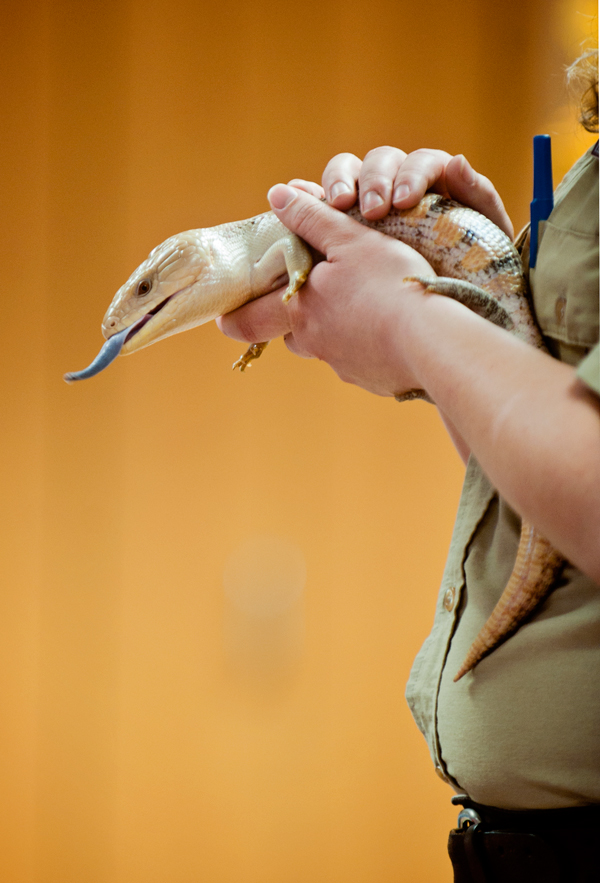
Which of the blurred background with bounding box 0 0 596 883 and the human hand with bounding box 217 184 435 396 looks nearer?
the human hand with bounding box 217 184 435 396

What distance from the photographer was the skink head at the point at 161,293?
1.13 meters

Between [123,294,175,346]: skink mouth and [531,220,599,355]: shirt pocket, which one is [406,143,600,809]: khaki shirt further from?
[123,294,175,346]: skink mouth

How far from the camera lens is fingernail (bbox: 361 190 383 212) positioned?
930 millimetres

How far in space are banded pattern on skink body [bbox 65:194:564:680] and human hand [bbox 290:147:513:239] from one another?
1.3 inches

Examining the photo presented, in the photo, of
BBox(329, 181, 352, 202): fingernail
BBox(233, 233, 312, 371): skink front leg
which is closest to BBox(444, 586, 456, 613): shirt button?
BBox(233, 233, 312, 371): skink front leg

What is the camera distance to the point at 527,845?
0.67 meters

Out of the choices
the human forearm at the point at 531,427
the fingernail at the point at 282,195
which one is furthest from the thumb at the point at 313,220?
the human forearm at the point at 531,427

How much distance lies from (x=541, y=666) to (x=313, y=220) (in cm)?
60

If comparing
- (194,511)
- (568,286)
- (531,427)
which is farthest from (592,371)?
(194,511)

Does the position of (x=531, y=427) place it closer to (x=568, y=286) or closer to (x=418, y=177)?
(x=568, y=286)

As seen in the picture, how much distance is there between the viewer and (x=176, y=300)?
113cm

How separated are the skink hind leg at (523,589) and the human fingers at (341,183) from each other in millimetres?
493

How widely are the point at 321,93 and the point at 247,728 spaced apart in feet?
6.99

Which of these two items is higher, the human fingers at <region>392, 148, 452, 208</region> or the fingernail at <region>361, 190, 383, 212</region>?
the human fingers at <region>392, 148, 452, 208</region>
